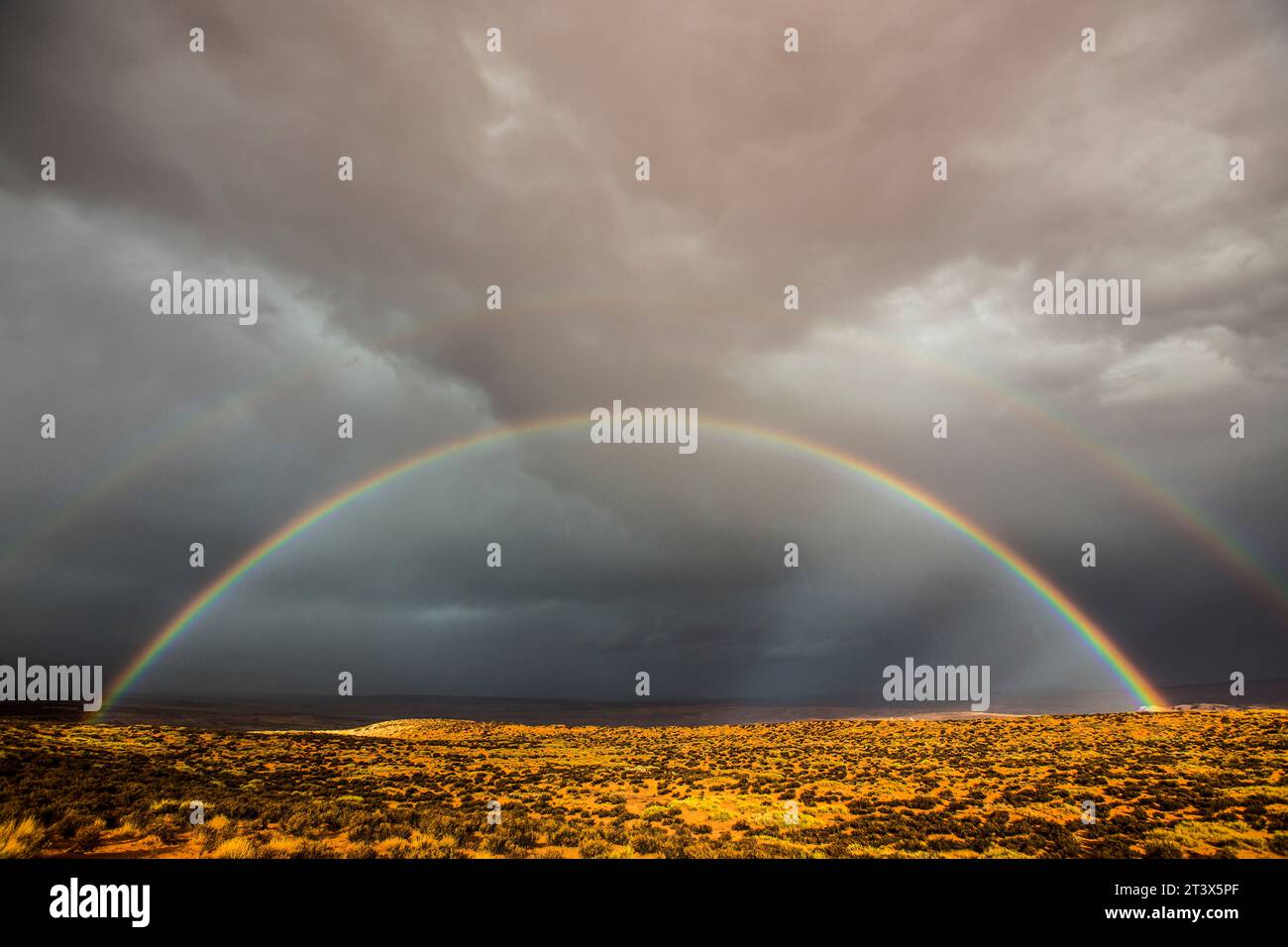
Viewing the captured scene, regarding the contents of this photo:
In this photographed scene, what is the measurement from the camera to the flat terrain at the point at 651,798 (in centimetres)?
1692

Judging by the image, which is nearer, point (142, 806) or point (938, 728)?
point (142, 806)

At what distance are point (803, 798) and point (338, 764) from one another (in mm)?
25313

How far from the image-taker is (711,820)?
22312 millimetres

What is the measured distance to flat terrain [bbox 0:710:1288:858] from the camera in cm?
1692

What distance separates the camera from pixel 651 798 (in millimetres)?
27281

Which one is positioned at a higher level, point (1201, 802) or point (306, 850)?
point (306, 850)
